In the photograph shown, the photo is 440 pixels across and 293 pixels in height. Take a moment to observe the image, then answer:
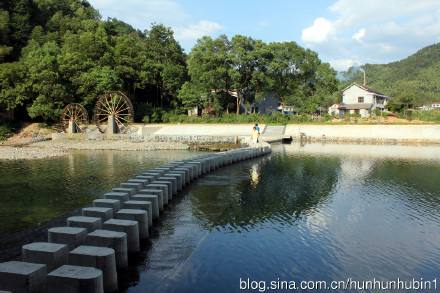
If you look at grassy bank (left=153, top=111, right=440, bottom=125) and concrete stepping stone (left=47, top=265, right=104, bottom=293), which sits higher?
grassy bank (left=153, top=111, right=440, bottom=125)

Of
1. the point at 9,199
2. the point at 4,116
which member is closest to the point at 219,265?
the point at 9,199

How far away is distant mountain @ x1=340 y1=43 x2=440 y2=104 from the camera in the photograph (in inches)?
3693

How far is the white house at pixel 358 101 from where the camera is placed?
69.5 meters

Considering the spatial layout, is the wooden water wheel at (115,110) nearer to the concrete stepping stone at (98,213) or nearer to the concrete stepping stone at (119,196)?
the concrete stepping stone at (119,196)

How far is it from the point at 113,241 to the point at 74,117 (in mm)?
42571

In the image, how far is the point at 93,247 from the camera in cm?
798

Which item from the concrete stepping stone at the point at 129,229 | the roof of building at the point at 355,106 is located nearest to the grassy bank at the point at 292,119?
the roof of building at the point at 355,106

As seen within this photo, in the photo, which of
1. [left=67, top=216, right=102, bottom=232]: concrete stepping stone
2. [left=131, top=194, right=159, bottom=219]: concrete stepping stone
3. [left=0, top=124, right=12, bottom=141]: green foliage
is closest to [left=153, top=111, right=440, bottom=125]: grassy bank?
[left=0, top=124, right=12, bottom=141]: green foliage

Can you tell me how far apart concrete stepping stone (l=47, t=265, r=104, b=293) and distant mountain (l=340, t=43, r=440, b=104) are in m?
84.5

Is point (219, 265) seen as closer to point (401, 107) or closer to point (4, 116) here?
point (4, 116)

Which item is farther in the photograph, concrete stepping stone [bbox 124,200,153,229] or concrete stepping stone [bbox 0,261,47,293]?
concrete stepping stone [bbox 124,200,153,229]

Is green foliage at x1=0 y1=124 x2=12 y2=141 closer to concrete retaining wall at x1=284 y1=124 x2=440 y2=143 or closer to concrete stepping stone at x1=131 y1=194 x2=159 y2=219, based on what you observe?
concrete retaining wall at x1=284 y1=124 x2=440 y2=143

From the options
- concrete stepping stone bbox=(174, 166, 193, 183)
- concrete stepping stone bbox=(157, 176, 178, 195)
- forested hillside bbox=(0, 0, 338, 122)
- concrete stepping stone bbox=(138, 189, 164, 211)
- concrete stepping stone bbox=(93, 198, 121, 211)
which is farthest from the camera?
forested hillside bbox=(0, 0, 338, 122)

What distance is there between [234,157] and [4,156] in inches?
722
